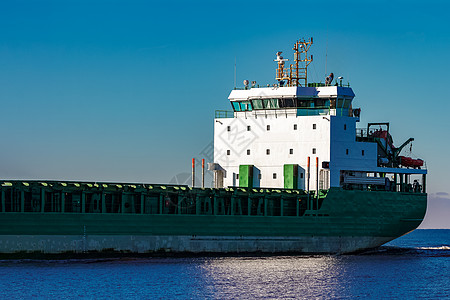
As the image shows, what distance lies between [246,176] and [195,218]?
6.31 m

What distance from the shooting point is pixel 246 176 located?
148ft

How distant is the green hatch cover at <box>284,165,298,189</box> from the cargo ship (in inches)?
4.7

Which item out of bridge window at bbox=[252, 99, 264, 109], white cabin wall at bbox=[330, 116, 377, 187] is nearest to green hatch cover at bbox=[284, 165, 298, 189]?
white cabin wall at bbox=[330, 116, 377, 187]

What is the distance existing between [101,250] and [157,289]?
7668mm

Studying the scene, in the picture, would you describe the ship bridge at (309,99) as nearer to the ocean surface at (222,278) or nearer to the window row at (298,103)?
the window row at (298,103)

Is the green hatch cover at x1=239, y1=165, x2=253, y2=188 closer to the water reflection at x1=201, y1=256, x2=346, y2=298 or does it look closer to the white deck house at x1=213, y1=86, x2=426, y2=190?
the white deck house at x1=213, y1=86, x2=426, y2=190

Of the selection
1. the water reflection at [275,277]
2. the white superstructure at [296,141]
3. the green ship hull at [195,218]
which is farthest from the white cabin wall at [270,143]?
the water reflection at [275,277]

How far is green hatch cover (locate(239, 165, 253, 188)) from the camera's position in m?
45.0

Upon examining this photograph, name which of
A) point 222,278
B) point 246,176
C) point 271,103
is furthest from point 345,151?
point 222,278

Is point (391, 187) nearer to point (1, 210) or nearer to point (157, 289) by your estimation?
point (157, 289)

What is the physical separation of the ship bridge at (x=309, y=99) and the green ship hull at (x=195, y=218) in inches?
216

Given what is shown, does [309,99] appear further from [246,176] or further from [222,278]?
[222,278]

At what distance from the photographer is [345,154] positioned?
1734 inches

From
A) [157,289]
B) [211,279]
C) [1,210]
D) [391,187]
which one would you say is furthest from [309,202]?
[1,210]
